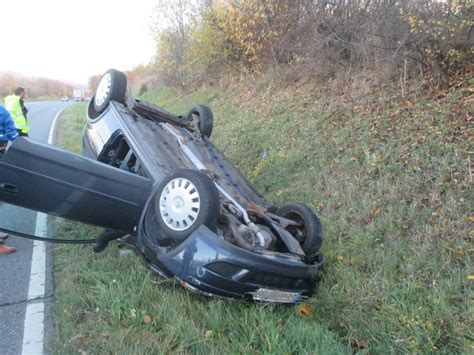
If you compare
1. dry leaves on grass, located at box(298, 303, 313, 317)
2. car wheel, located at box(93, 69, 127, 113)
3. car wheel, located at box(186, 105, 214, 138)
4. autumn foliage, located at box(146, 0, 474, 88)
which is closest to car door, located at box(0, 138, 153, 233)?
dry leaves on grass, located at box(298, 303, 313, 317)

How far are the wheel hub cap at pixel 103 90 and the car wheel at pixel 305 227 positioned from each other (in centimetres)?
248

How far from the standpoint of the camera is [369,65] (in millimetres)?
7340

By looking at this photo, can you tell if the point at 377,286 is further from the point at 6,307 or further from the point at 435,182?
the point at 6,307

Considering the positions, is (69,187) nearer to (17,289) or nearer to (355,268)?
(17,289)

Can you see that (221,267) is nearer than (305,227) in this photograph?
Yes

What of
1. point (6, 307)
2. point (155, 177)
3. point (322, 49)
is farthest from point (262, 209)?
point (322, 49)

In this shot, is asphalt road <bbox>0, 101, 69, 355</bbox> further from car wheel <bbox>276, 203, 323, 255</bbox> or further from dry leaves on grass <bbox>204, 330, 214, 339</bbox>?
car wheel <bbox>276, 203, 323, 255</bbox>

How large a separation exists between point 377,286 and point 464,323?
2.24 ft

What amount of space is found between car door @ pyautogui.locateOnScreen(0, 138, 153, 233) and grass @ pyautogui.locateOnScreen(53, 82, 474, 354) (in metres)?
0.52

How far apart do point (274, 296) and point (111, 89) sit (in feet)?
9.95

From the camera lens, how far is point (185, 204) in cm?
308

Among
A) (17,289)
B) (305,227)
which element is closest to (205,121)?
(305,227)

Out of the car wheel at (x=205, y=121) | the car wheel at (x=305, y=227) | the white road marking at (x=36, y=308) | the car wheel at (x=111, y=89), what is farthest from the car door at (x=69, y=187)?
the car wheel at (x=205, y=121)

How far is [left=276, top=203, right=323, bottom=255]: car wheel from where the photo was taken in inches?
140
